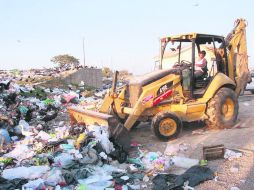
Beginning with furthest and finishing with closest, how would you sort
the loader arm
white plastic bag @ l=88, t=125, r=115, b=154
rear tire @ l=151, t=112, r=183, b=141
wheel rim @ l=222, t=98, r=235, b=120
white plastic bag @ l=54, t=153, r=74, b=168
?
the loader arm, wheel rim @ l=222, t=98, r=235, b=120, rear tire @ l=151, t=112, r=183, b=141, white plastic bag @ l=88, t=125, r=115, b=154, white plastic bag @ l=54, t=153, r=74, b=168

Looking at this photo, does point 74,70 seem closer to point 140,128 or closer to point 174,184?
point 140,128

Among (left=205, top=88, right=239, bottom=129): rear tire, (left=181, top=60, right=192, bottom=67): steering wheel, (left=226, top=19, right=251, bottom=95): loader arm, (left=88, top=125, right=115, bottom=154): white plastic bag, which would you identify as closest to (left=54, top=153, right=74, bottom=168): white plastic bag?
(left=88, top=125, right=115, bottom=154): white plastic bag

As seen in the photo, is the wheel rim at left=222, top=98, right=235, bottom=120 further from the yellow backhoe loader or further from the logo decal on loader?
the logo decal on loader

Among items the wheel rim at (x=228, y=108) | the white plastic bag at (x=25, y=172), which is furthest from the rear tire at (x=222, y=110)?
the white plastic bag at (x=25, y=172)

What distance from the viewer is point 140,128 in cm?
895

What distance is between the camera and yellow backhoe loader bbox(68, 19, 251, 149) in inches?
295

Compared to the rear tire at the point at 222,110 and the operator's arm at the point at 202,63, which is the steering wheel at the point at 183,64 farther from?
the rear tire at the point at 222,110

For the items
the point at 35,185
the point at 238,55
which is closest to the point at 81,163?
the point at 35,185

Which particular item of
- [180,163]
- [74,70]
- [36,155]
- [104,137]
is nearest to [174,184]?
A: [180,163]

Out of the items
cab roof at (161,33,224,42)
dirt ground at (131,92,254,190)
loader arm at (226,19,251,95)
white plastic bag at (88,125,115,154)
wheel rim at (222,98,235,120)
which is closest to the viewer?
dirt ground at (131,92,254,190)

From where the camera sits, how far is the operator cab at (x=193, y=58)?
8102mm

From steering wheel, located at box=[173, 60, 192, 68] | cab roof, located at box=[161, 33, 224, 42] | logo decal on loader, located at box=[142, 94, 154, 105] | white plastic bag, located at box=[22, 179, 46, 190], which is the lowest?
white plastic bag, located at box=[22, 179, 46, 190]

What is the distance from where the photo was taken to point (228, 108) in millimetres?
8438

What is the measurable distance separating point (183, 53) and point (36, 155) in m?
3.98
